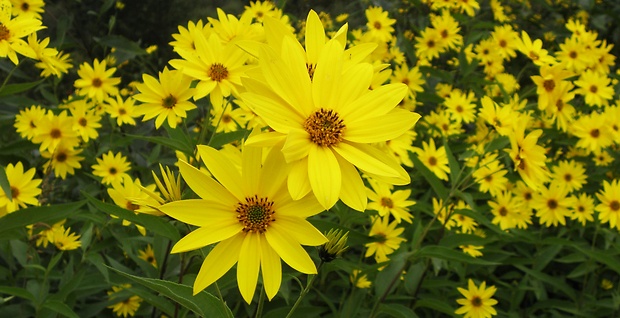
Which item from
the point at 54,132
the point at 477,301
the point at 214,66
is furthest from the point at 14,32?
the point at 477,301

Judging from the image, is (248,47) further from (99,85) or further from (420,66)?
(420,66)

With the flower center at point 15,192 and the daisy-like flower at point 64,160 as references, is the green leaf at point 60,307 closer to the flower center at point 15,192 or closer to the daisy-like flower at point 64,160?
the flower center at point 15,192

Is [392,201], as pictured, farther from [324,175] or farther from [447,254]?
[324,175]

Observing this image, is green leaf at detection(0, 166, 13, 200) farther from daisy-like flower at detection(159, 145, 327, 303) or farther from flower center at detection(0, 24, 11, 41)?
daisy-like flower at detection(159, 145, 327, 303)

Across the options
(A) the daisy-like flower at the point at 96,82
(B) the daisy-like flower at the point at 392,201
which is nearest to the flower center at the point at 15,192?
(A) the daisy-like flower at the point at 96,82

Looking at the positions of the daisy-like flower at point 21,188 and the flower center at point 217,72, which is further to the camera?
the daisy-like flower at point 21,188

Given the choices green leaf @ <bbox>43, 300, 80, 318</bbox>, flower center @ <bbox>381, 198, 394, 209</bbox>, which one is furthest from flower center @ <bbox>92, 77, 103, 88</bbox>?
flower center @ <bbox>381, 198, 394, 209</bbox>
